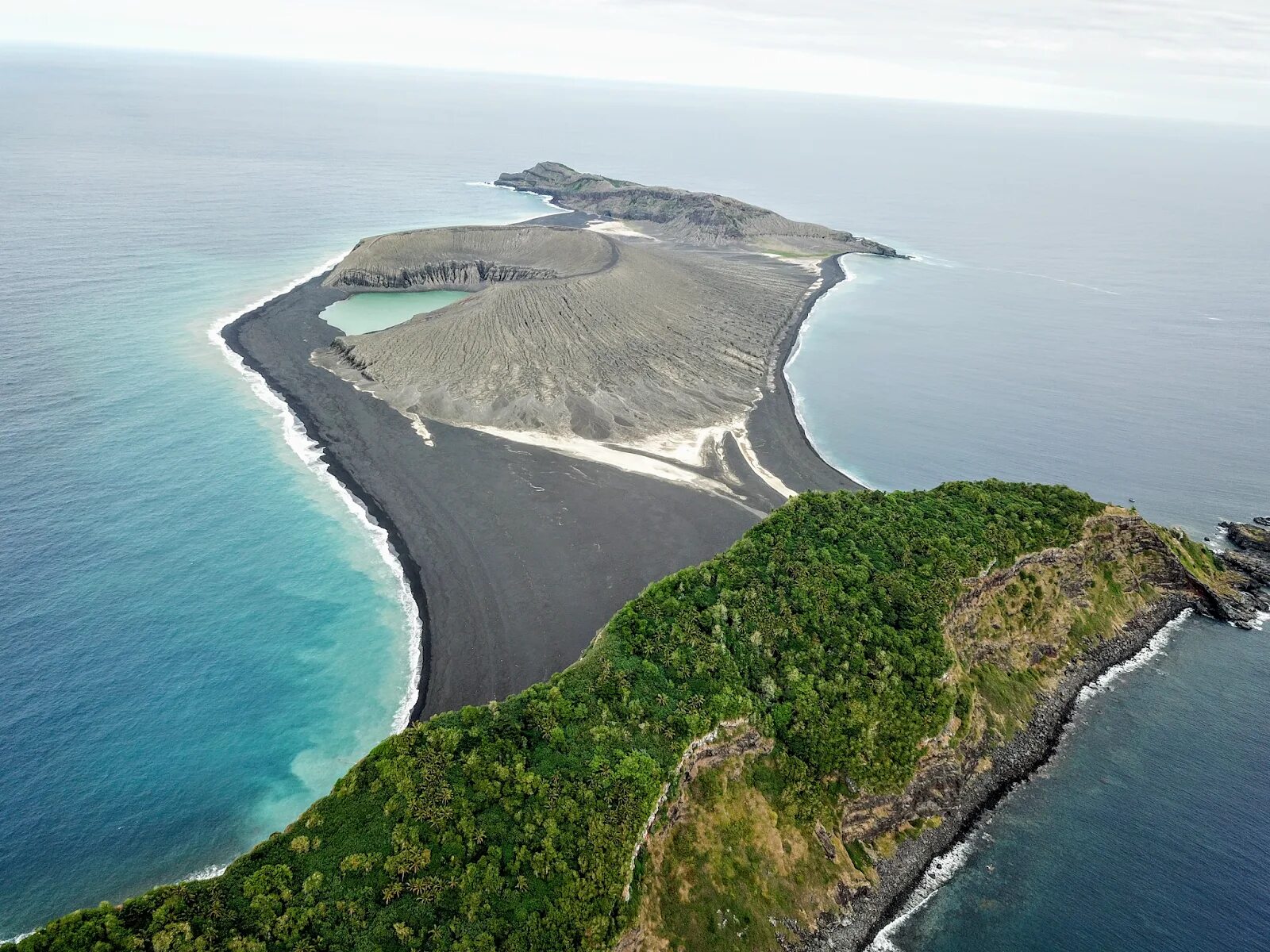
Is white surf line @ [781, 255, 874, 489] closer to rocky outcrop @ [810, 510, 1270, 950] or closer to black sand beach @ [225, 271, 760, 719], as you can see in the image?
black sand beach @ [225, 271, 760, 719]

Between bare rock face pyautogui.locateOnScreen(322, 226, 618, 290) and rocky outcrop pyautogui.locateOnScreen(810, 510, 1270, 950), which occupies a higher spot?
bare rock face pyautogui.locateOnScreen(322, 226, 618, 290)

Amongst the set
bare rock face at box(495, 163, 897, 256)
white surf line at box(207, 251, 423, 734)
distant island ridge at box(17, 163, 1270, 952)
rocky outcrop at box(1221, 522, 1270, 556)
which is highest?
bare rock face at box(495, 163, 897, 256)

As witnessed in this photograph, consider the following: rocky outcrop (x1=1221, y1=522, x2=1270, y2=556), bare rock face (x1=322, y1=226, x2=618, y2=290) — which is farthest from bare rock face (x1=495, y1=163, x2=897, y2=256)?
rocky outcrop (x1=1221, y1=522, x2=1270, y2=556)

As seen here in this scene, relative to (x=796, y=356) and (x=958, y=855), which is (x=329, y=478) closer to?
(x=958, y=855)

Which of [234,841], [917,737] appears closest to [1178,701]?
[917,737]

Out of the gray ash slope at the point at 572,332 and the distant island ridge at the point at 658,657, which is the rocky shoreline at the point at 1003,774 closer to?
the distant island ridge at the point at 658,657

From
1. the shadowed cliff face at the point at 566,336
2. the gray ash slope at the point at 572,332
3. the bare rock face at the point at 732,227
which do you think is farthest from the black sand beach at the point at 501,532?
the bare rock face at the point at 732,227
